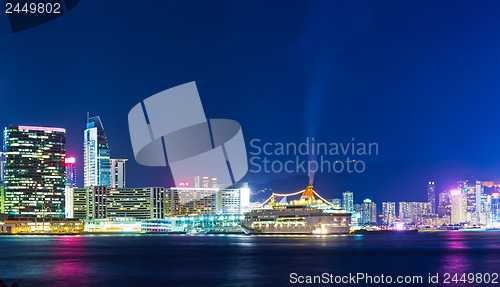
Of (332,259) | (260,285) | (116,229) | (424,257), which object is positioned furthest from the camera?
(116,229)

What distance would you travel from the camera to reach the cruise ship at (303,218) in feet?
449

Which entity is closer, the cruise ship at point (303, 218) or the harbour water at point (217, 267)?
the harbour water at point (217, 267)

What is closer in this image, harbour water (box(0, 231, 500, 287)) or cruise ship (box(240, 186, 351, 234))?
harbour water (box(0, 231, 500, 287))

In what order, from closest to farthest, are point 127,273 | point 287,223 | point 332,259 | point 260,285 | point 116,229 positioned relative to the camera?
1. point 260,285
2. point 127,273
3. point 332,259
4. point 287,223
5. point 116,229

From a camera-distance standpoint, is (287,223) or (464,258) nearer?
(464,258)

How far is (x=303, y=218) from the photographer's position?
13700 cm

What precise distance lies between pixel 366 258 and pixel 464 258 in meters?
9.39

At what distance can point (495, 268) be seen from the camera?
179ft

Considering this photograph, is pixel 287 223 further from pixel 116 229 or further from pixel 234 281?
pixel 234 281

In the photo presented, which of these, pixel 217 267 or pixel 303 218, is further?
pixel 303 218

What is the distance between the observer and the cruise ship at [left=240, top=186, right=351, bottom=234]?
136750 millimetres

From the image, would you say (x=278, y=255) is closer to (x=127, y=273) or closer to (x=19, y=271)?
(x=127, y=273)

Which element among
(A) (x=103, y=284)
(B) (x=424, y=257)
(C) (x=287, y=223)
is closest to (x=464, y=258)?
(B) (x=424, y=257)

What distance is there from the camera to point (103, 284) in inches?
1789
